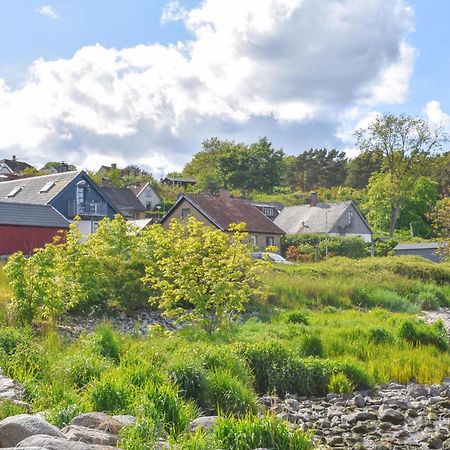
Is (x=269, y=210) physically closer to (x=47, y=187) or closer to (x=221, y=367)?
(x=47, y=187)

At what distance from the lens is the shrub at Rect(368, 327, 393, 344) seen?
16.0 meters

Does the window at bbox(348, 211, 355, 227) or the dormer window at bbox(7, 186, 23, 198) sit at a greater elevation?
the dormer window at bbox(7, 186, 23, 198)

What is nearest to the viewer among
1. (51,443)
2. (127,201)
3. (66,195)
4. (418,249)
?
(51,443)

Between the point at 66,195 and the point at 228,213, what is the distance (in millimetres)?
11809

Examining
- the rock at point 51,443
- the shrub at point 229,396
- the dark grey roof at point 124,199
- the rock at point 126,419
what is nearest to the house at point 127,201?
the dark grey roof at point 124,199

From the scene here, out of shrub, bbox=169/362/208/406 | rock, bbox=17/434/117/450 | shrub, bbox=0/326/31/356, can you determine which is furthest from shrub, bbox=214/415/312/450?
shrub, bbox=0/326/31/356

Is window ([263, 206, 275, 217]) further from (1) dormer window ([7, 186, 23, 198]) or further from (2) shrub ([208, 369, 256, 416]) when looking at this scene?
(2) shrub ([208, 369, 256, 416])

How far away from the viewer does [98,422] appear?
6504 mm

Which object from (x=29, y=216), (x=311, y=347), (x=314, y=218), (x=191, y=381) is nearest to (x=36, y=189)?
(x=29, y=216)

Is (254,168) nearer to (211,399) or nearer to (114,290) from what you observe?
(114,290)

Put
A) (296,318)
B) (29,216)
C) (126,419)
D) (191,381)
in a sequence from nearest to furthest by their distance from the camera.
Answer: (126,419), (191,381), (296,318), (29,216)

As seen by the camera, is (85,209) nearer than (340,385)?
No

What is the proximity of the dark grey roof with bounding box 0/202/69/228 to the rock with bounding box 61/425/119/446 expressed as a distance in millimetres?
28888

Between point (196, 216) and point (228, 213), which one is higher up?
point (228, 213)
